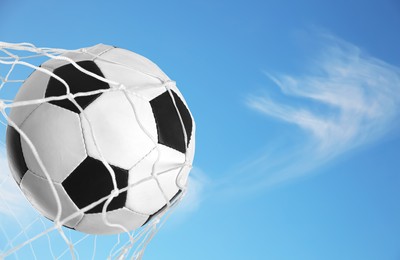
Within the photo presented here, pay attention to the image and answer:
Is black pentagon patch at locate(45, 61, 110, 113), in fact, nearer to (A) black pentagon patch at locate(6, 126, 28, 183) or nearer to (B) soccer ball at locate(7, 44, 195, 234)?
(B) soccer ball at locate(7, 44, 195, 234)

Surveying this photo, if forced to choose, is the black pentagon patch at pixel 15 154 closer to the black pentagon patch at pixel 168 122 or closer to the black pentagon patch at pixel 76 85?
the black pentagon patch at pixel 76 85

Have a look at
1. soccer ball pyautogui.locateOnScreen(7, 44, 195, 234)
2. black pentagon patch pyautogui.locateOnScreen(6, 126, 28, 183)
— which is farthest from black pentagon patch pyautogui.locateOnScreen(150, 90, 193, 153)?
black pentagon patch pyautogui.locateOnScreen(6, 126, 28, 183)

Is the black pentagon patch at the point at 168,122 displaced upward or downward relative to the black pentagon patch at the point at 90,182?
upward

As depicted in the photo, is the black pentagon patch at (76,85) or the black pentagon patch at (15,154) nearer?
the black pentagon patch at (76,85)

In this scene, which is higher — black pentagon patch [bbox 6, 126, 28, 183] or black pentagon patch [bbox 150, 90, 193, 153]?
black pentagon patch [bbox 150, 90, 193, 153]

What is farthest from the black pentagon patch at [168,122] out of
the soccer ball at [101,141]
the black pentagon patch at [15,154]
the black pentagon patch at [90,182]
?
the black pentagon patch at [15,154]

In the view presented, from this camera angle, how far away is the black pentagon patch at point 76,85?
1.90 meters

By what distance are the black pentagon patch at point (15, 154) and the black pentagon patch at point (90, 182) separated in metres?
0.29

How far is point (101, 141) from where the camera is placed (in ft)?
6.17

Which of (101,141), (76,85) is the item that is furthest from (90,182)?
(76,85)

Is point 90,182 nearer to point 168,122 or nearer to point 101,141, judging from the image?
point 101,141

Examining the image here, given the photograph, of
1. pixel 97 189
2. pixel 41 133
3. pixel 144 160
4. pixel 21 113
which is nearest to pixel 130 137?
pixel 144 160

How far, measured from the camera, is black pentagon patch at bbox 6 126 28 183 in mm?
2062

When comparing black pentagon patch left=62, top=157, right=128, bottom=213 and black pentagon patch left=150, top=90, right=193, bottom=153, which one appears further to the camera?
black pentagon patch left=150, top=90, right=193, bottom=153
